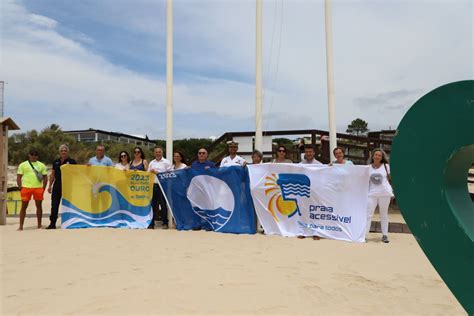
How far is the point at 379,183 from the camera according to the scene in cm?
663

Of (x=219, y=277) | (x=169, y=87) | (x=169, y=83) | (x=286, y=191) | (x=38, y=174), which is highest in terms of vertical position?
(x=169, y=83)

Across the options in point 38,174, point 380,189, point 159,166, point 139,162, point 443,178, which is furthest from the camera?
point 139,162

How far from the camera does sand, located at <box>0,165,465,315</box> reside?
3397mm

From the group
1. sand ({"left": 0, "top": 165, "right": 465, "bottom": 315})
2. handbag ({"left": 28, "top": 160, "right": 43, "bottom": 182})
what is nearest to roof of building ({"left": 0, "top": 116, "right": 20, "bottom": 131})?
handbag ({"left": 28, "top": 160, "right": 43, "bottom": 182})

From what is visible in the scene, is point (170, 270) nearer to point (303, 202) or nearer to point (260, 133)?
point (303, 202)

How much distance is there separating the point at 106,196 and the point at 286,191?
4.11 meters

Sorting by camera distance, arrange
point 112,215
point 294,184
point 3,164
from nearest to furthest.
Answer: point 294,184 < point 112,215 < point 3,164

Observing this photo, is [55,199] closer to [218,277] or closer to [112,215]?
[112,215]

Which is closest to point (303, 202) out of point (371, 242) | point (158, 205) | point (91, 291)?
point (371, 242)

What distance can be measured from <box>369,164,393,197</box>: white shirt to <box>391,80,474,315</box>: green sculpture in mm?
4303

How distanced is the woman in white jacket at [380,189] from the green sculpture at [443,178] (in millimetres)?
4317

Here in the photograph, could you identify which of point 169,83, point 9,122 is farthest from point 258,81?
point 9,122

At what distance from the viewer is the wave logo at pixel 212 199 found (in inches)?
298

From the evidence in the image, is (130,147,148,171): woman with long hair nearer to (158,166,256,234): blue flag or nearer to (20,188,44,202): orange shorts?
(158,166,256,234): blue flag
